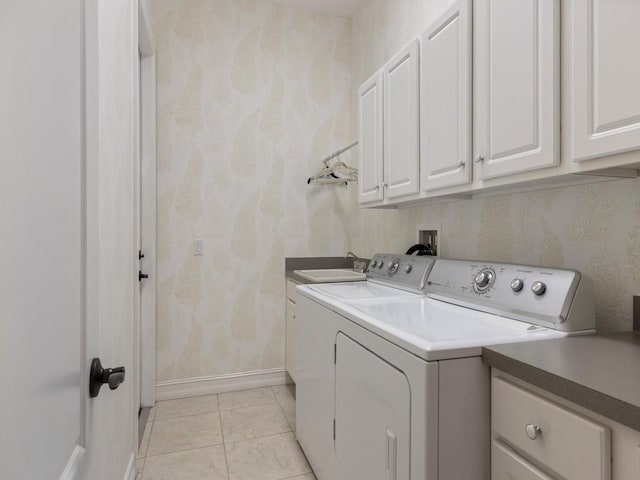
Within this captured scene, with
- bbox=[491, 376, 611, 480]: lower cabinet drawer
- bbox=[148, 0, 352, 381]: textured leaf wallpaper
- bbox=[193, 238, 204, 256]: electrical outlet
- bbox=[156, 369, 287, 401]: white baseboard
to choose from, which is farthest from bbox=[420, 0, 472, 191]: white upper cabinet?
bbox=[156, 369, 287, 401]: white baseboard

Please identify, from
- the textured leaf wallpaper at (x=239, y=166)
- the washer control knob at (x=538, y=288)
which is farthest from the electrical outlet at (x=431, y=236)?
the textured leaf wallpaper at (x=239, y=166)

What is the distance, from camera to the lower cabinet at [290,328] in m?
A: 2.79

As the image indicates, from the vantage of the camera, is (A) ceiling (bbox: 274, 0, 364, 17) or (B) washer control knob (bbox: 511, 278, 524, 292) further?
(A) ceiling (bbox: 274, 0, 364, 17)

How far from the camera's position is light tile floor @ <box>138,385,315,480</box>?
1961 mm

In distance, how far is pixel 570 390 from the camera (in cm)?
75

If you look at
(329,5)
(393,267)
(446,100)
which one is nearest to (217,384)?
(393,267)

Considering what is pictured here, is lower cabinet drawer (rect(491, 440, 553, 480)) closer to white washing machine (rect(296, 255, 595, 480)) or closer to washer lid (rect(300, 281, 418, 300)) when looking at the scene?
white washing machine (rect(296, 255, 595, 480))

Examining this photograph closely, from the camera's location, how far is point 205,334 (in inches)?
115

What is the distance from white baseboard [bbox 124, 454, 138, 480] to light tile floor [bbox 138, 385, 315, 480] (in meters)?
0.07

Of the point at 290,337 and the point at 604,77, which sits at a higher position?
the point at 604,77

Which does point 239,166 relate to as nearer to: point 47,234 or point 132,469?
point 132,469

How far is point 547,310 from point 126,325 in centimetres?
158

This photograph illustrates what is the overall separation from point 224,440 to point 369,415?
136cm

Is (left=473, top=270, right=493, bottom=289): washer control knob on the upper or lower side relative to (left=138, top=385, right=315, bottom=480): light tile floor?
upper
